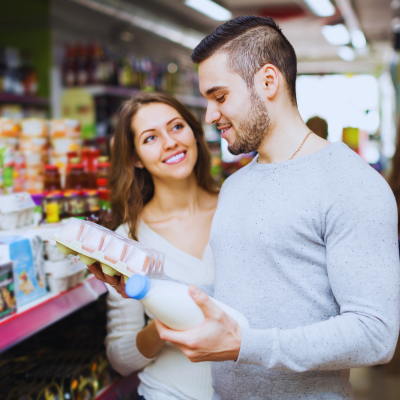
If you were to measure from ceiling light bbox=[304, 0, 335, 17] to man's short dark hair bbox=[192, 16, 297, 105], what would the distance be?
17.7ft

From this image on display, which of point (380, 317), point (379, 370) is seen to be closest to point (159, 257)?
point (380, 317)

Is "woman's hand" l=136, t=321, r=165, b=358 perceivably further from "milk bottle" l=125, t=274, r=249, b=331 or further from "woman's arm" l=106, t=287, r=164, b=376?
"milk bottle" l=125, t=274, r=249, b=331

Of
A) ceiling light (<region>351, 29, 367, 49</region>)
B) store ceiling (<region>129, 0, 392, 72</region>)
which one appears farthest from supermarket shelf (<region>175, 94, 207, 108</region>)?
ceiling light (<region>351, 29, 367, 49</region>)

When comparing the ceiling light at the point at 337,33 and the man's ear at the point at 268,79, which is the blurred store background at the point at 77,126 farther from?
the man's ear at the point at 268,79

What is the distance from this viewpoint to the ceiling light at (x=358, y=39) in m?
8.57

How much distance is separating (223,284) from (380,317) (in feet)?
1.56

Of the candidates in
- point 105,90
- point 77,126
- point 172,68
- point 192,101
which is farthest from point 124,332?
point 172,68

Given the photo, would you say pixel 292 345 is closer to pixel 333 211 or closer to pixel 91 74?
pixel 333 211

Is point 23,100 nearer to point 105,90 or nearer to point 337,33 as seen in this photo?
point 105,90

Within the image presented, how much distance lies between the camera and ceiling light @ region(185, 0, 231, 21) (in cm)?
574

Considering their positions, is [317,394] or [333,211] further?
[317,394]

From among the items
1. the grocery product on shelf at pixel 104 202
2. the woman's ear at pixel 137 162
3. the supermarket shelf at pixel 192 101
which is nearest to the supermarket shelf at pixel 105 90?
the supermarket shelf at pixel 192 101

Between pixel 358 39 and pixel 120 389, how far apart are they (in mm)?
9365

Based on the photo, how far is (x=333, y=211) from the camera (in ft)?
3.37
